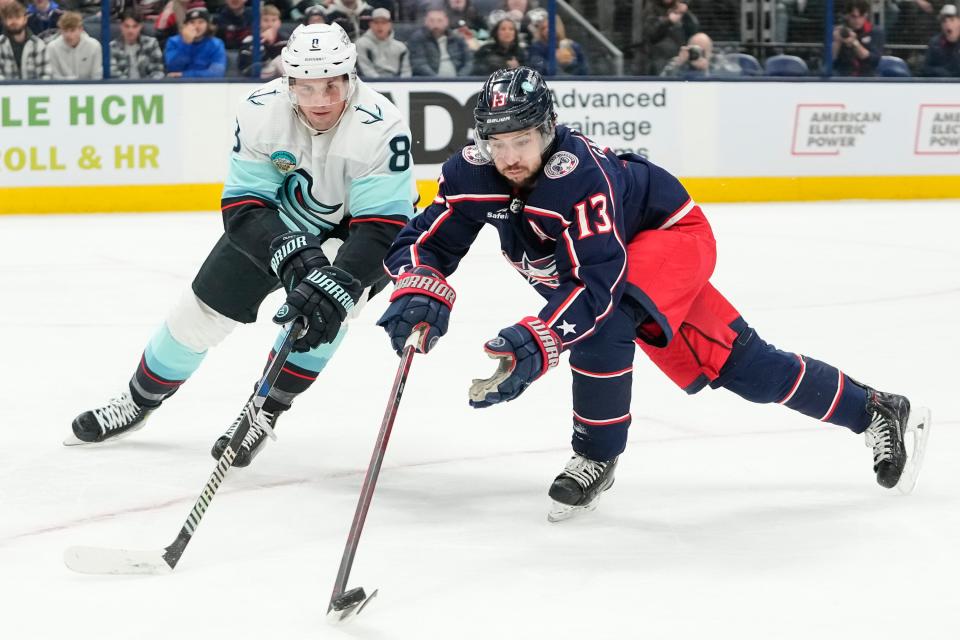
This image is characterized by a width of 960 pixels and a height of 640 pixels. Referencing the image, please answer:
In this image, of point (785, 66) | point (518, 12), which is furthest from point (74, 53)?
point (785, 66)

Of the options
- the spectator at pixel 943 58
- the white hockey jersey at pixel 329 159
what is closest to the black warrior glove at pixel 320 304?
the white hockey jersey at pixel 329 159

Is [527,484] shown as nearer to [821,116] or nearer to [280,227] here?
[280,227]

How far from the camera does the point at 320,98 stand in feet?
9.18

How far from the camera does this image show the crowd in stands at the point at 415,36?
7.88 m

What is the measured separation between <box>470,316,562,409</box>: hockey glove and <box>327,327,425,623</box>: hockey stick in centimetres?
18

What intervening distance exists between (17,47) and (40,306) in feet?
10.7

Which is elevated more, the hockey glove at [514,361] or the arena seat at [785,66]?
the hockey glove at [514,361]

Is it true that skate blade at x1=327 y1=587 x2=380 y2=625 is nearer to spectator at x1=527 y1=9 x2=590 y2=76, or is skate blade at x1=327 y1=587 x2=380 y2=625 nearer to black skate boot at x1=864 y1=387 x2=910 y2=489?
black skate boot at x1=864 y1=387 x2=910 y2=489

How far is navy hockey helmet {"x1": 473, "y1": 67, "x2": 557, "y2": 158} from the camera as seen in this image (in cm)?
240

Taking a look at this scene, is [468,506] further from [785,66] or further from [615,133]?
[785,66]

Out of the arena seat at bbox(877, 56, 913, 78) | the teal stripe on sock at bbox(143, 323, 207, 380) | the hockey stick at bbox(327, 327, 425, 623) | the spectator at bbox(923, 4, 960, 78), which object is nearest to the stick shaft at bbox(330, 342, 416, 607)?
the hockey stick at bbox(327, 327, 425, 623)

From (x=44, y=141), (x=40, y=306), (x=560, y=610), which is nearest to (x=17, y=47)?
(x=44, y=141)

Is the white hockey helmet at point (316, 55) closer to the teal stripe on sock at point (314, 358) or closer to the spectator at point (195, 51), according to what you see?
the teal stripe on sock at point (314, 358)

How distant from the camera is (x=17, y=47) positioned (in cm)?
777
